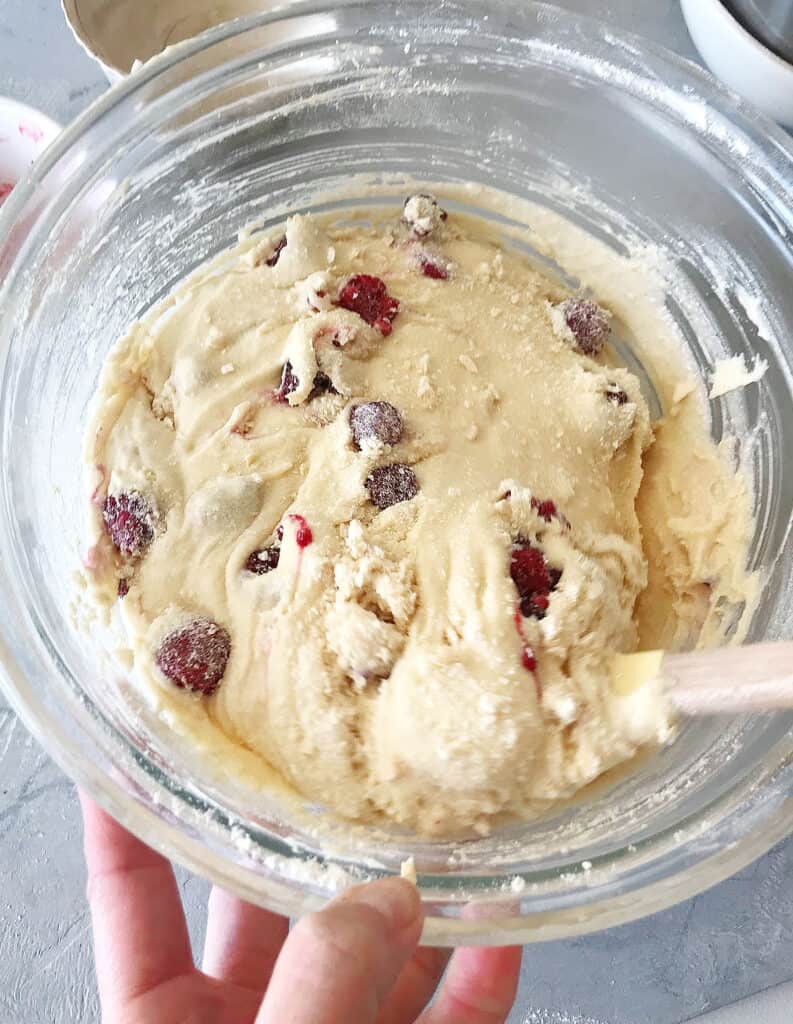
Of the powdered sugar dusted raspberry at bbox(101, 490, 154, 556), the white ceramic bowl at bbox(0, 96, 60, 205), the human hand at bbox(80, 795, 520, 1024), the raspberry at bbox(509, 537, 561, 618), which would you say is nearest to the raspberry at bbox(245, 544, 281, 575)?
the powdered sugar dusted raspberry at bbox(101, 490, 154, 556)

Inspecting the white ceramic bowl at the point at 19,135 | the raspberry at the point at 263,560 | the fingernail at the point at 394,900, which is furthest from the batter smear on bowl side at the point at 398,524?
the white ceramic bowl at the point at 19,135

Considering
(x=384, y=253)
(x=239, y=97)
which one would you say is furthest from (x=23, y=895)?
(x=239, y=97)

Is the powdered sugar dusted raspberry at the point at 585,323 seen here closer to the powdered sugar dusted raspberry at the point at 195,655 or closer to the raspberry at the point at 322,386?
the raspberry at the point at 322,386

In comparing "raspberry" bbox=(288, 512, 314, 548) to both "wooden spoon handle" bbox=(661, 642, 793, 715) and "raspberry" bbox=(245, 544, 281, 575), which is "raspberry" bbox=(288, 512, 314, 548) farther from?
"wooden spoon handle" bbox=(661, 642, 793, 715)

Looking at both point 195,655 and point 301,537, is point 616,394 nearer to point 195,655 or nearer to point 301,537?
A: point 301,537

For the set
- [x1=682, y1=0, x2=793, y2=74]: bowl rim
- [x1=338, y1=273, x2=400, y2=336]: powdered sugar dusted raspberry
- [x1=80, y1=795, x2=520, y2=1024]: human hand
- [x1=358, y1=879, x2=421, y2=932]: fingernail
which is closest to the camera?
[x1=358, y1=879, x2=421, y2=932]: fingernail

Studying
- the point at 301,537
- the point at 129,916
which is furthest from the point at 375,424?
the point at 129,916

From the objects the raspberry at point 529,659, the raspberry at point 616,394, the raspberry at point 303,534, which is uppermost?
the raspberry at point 616,394
